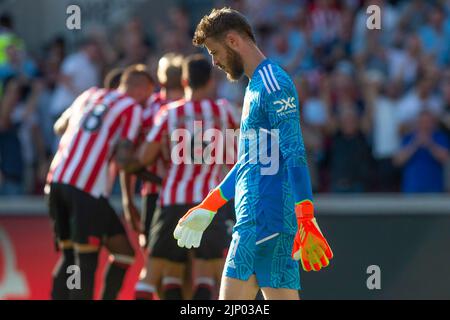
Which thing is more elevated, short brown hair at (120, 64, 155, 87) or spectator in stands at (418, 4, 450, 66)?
spectator in stands at (418, 4, 450, 66)

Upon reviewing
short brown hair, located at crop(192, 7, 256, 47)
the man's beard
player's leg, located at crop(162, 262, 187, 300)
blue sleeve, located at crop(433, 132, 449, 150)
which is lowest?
player's leg, located at crop(162, 262, 187, 300)

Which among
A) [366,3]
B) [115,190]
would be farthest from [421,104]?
[115,190]

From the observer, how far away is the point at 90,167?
29.9ft

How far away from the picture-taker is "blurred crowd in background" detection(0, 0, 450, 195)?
1180 cm

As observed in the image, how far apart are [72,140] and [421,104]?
4.40 m

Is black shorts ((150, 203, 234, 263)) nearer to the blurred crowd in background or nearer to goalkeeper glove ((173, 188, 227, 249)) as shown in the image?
goalkeeper glove ((173, 188, 227, 249))

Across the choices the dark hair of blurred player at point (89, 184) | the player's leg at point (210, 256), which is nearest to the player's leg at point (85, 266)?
the dark hair of blurred player at point (89, 184)

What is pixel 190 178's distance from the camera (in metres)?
8.86

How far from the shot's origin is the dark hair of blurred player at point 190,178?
876cm

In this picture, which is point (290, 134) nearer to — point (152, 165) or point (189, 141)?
point (189, 141)

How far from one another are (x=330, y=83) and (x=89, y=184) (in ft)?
14.1

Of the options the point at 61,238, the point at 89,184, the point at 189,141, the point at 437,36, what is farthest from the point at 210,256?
the point at 437,36

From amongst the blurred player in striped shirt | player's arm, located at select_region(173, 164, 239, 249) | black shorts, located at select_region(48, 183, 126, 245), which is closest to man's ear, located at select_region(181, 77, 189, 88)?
the blurred player in striped shirt
